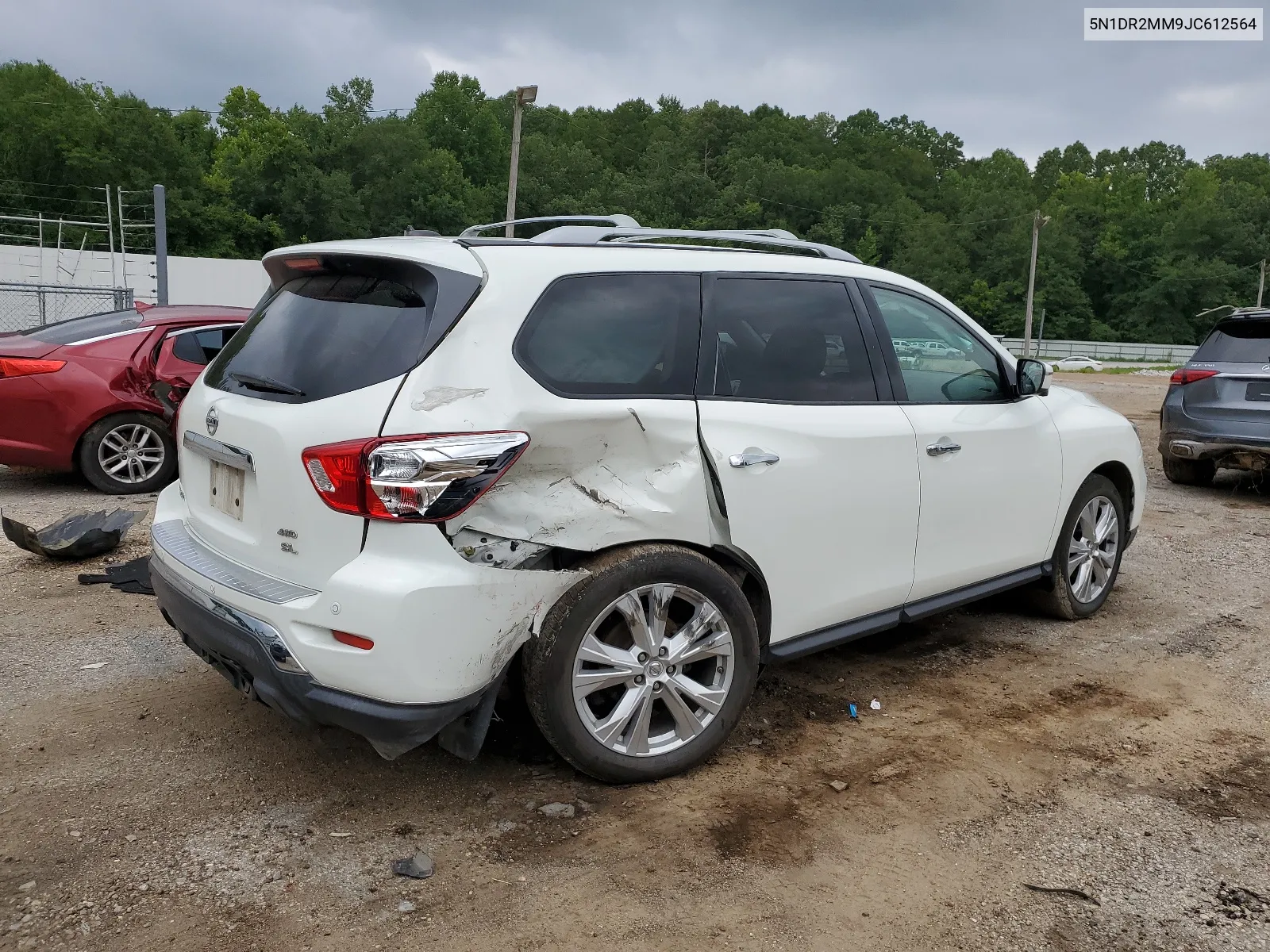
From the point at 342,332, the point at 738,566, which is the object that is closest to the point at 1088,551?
the point at 738,566

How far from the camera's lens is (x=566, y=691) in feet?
10.5

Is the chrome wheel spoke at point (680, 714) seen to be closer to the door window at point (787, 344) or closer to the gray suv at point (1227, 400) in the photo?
the door window at point (787, 344)

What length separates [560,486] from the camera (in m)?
3.14

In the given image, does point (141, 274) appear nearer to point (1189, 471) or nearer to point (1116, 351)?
point (1189, 471)

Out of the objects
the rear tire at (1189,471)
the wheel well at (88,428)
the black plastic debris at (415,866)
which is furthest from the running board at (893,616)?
the wheel well at (88,428)

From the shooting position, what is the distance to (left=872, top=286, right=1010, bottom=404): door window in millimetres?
4238

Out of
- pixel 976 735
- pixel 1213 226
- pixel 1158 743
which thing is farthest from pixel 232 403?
pixel 1213 226

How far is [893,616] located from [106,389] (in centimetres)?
622

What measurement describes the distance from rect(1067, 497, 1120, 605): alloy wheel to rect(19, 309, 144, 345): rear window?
686 centimetres

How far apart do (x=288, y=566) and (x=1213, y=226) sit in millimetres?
100149

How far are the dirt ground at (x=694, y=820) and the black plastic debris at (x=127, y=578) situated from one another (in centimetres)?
66

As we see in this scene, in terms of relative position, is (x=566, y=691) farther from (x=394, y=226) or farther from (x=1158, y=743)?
(x=394, y=226)

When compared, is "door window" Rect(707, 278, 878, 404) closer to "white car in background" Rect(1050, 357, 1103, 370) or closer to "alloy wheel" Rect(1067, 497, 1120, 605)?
"alloy wheel" Rect(1067, 497, 1120, 605)

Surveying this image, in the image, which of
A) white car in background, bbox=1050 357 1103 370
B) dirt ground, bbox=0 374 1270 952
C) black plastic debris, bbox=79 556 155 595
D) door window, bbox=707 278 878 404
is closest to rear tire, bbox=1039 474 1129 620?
dirt ground, bbox=0 374 1270 952
